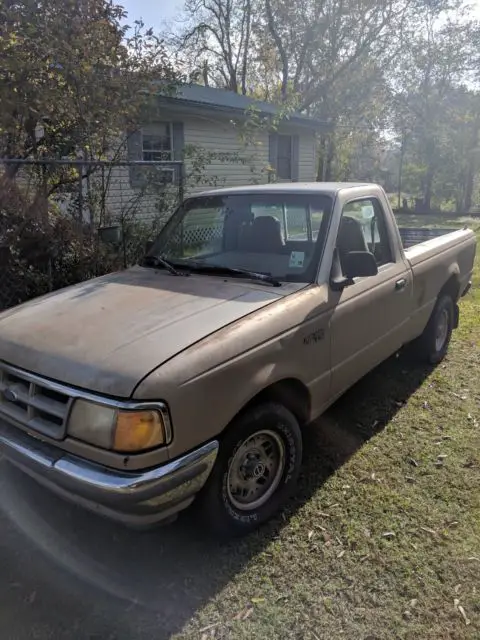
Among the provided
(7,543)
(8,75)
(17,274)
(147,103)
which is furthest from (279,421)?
(147,103)

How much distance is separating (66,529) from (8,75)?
4756mm

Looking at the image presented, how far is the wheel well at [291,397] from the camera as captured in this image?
2.78 m

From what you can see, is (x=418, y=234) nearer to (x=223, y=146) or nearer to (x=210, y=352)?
(x=210, y=352)

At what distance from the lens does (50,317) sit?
2820 millimetres

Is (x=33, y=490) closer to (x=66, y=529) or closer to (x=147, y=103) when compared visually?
(x=66, y=529)

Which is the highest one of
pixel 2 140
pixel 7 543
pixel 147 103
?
pixel 147 103

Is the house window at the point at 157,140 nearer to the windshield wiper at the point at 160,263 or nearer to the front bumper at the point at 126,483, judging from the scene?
the windshield wiper at the point at 160,263

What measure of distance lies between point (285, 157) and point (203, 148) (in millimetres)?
7680

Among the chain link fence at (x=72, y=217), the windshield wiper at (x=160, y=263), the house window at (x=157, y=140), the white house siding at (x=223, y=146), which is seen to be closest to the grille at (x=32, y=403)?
the windshield wiper at (x=160, y=263)

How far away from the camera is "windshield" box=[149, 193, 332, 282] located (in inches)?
131

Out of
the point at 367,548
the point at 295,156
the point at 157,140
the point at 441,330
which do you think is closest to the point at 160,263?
the point at 367,548

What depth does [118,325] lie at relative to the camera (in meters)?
2.60

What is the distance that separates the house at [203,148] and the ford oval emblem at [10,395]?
4191mm

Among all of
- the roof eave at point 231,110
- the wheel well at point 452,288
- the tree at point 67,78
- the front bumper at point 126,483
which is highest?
the roof eave at point 231,110
